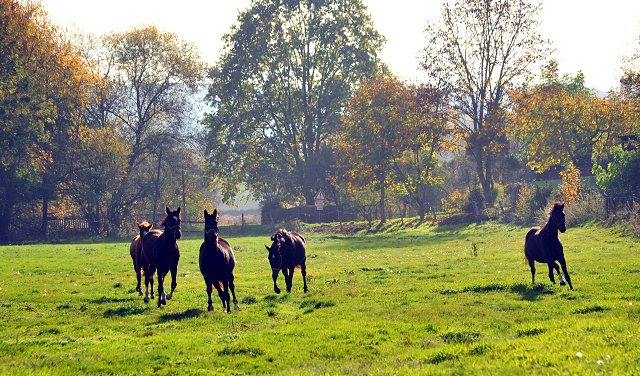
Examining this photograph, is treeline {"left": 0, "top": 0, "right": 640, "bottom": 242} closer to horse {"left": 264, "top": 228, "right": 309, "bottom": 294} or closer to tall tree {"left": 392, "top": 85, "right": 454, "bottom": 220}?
tall tree {"left": 392, "top": 85, "right": 454, "bottom": 220}

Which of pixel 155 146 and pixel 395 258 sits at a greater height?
pixel 155 146

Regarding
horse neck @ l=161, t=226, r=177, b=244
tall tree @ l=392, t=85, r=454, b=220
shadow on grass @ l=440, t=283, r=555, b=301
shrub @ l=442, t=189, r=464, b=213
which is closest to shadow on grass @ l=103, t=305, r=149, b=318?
horse neck @ l=161, t=226, r=177, b=244

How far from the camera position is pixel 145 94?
64188 mm

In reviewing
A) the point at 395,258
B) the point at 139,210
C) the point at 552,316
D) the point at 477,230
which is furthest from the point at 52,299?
the point at 139,210

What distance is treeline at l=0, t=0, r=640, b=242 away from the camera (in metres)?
48.8

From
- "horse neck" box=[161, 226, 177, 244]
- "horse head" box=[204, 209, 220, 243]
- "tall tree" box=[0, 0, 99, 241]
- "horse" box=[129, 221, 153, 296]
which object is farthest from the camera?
"tall tree" box=[0, 0, 99, 241]

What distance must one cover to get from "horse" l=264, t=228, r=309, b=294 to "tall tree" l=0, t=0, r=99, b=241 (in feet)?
123

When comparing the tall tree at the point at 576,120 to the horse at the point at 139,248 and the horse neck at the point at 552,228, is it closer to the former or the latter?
the horse neck at the point at 552,228

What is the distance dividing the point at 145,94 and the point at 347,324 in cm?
5868

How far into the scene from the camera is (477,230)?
4534 cm

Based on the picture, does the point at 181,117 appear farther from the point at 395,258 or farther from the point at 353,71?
the point at 395,258

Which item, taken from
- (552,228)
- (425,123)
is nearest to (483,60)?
(425,123)

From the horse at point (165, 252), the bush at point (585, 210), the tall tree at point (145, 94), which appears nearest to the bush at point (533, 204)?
the bush at point (585, 210)

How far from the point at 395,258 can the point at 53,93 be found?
37308mm
